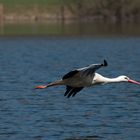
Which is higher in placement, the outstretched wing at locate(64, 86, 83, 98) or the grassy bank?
the outstretched wing at locate(64, 86, 83, 98)

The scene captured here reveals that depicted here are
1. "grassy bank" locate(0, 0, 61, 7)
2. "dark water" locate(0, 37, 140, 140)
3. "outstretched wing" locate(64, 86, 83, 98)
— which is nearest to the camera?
"dark water" locate(0, 37, 140, 140)

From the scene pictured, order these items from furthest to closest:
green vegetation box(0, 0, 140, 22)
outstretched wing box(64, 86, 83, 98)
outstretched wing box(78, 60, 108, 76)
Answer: green vegetation box(0, 0, 140, 22)
outstretched wing box(64, 86, 83, 98)
outstretched wing box(78, 60, 108, 76)

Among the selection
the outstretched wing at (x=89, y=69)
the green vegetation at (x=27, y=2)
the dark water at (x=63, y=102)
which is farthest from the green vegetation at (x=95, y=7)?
the outstretched wing at (x=89, y=69)

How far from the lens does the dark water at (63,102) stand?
794 inches

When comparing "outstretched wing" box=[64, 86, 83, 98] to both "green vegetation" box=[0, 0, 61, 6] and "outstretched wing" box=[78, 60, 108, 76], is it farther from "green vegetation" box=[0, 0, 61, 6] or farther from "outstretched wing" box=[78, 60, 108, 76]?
"green vegetation" box=[0, 0, 61, 6]

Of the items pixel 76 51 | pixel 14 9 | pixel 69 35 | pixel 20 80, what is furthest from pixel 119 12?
pixel 20 80

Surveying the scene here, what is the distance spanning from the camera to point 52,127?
20828mm

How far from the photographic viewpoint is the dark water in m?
20.2

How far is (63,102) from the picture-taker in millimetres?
25781

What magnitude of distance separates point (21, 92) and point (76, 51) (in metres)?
21.8

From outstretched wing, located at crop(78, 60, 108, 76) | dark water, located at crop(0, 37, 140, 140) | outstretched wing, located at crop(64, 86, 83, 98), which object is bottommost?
dark water, located at crop(0, 37, 140, 140)

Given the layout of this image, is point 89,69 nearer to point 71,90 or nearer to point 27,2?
point 71,90

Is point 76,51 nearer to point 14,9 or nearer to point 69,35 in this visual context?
point 69,35

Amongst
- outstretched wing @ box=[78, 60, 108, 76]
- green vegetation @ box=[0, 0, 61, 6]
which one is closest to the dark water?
outstretched wing @ box=[78, 60, 108, 76]
